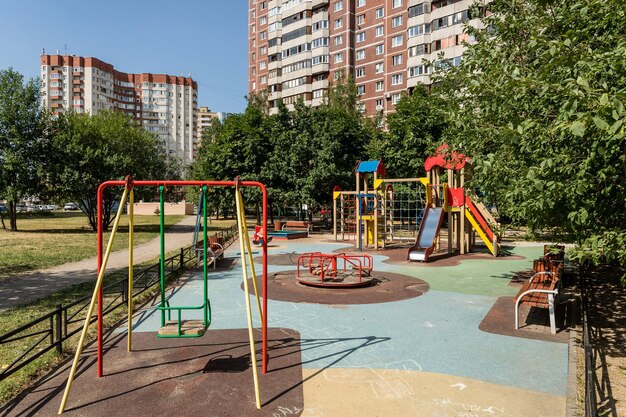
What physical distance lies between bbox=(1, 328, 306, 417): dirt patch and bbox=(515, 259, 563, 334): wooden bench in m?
4.64

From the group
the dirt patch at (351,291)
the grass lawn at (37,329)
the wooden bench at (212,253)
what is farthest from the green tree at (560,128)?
the wooden bench at (212,253)

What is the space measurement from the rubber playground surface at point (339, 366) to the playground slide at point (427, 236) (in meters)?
6.29

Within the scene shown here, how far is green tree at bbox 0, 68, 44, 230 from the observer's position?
31766 mm

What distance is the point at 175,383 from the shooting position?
235 inches

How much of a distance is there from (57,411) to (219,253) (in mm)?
11499

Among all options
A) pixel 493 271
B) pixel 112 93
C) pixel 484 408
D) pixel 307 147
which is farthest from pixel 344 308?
pixel 112 93

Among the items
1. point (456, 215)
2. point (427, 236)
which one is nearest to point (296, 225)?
point (456, 215)

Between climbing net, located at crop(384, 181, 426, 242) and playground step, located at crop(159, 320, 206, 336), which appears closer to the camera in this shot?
playground step, located at crop(159, 320, 206, 336)

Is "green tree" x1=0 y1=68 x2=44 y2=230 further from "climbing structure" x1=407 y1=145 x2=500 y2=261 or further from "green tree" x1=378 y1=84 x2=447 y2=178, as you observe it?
"climbing structure" x1=407 y1=145 x2=500 y2=261

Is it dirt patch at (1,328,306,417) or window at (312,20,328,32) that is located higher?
window at (312,20,328,32)

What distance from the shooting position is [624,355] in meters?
6.97

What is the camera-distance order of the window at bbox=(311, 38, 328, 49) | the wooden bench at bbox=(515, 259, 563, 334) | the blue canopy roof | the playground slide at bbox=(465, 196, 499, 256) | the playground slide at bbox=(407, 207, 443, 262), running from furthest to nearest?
1. the window at bbox=(311, 38, 328, 49)
2. the blue canopy roof
3. the playground slide at bbox=(465, 196, 499, 256)
4. the playground slide at bbox=(407, 207, 443, 262)
5. the wooden bench at bbox=(515, 259, 563, 334)

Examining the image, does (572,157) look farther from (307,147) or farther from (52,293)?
(307,147)

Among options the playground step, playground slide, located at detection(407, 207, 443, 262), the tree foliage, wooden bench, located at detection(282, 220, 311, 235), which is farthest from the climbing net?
the playground step
